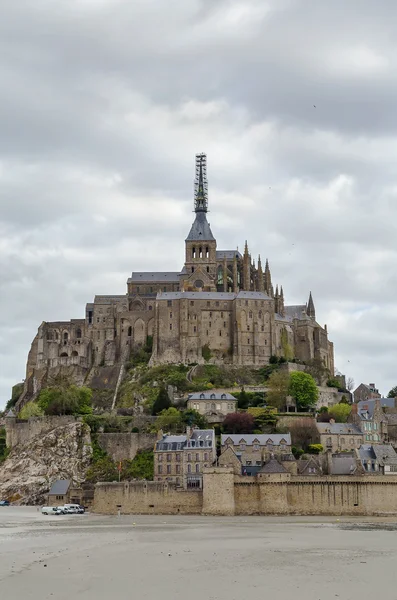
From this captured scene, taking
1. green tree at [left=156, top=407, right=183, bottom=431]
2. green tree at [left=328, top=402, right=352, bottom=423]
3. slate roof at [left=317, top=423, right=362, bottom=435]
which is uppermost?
green tree at [left=328, top=402, right=352, bottom=423]

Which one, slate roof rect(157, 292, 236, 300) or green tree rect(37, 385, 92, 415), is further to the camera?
slate roof rect(157, 292, 236, 300)

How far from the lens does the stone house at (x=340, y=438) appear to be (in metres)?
69.8

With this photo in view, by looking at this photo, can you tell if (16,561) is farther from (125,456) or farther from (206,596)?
(125,456)

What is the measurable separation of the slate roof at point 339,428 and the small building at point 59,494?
21023 millimetres

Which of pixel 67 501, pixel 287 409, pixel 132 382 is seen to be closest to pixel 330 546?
pixel 67 501

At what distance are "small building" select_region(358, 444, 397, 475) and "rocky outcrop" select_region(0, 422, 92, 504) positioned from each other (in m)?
21.9

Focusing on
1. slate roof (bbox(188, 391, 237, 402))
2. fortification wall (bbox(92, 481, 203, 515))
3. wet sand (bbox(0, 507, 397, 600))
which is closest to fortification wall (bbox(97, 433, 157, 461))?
slate roof (bbox(188, 391, 237, 402))

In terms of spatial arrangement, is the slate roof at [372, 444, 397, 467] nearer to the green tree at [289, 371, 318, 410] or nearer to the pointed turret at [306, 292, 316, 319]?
the green tree at [289, 371, 318, 410]

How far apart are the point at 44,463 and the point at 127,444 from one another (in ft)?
22.6

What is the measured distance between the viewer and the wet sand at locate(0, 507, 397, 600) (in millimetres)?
27312

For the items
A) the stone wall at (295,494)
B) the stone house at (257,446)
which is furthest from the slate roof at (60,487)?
the stone house at (257,446)

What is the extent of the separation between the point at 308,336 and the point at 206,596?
231 ft

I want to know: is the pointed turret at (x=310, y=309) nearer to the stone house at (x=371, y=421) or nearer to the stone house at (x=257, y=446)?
the stone house at (x=371, y=421)

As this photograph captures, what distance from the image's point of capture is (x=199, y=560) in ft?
110
